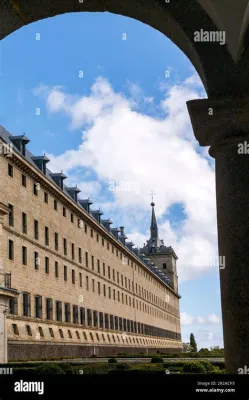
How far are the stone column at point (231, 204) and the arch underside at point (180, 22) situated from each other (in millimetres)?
224

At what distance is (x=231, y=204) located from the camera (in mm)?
4586

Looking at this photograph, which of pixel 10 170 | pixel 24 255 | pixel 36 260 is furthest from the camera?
pixel 36 260

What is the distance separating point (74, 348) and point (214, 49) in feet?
145

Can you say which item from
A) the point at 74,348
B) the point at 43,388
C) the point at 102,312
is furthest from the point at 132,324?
the point at 43,388

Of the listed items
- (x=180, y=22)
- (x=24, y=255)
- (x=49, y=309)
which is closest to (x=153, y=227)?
(x=49, y=309)

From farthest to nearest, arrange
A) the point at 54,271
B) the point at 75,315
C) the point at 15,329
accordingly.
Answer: the point at 75,315 → the point at 54,271 → the point at 15,329

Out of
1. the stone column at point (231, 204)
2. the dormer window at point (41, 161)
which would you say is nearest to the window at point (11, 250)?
the dormer window at point (41, 161)

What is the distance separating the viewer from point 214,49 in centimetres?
502

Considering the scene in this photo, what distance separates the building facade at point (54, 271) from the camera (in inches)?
1398

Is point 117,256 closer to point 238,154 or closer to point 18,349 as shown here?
point 18,349

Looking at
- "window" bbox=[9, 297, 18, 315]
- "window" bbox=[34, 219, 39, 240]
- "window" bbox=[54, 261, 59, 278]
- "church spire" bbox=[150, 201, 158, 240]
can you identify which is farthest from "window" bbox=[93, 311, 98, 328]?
"church spire" bbox=[150, 201, 158, 240]

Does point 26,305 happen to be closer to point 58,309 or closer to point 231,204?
point 58,309

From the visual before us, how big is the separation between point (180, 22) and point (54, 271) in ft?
133

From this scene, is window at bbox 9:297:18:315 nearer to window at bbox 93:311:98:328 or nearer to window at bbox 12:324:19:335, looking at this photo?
window at bbox 12:324:19:335
